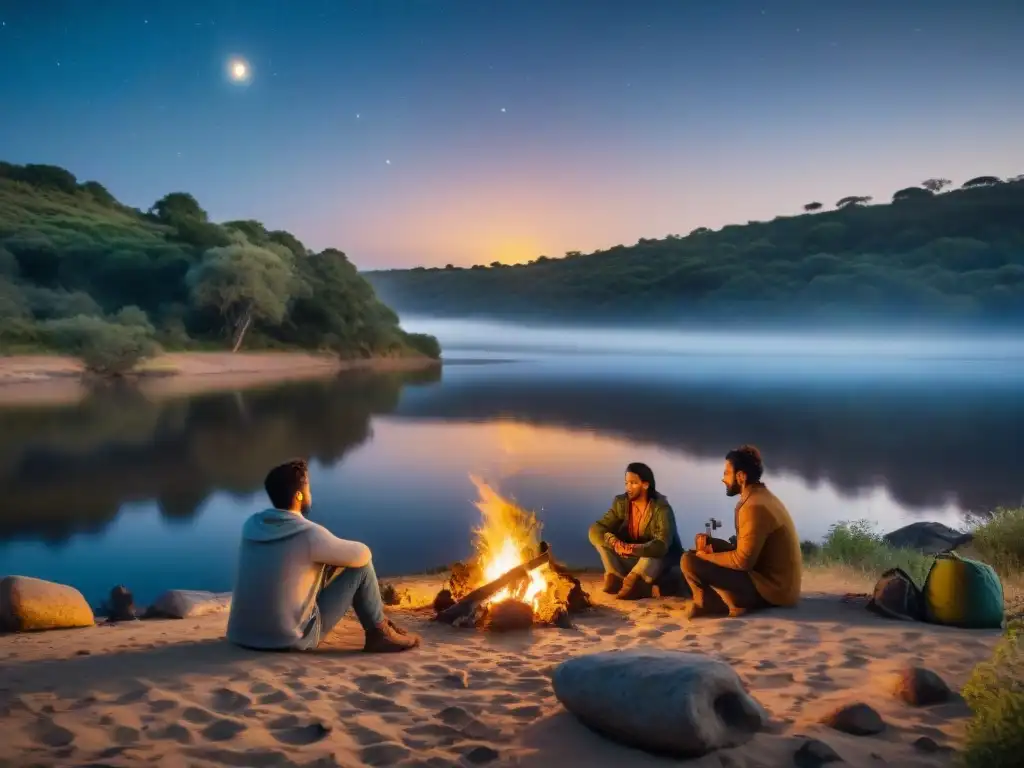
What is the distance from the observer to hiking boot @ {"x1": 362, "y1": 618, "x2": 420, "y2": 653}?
19.1ft

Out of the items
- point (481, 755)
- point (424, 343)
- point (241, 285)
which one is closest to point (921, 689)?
point (481, 755)

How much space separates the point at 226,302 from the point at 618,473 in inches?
1638

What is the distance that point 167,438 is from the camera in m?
25.1

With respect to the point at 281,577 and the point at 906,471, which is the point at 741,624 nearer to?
the point at 281,577

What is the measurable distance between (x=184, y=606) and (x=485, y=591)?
10.1 ft

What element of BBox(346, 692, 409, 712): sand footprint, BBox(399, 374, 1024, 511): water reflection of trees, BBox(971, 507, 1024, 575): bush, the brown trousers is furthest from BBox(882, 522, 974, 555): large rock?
BBox(346, 692, 409, 712): sand footprint

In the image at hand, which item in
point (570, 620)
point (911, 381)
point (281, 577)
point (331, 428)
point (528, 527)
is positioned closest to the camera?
point (281, 577)

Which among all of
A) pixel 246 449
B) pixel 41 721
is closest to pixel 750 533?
pixel 41 721

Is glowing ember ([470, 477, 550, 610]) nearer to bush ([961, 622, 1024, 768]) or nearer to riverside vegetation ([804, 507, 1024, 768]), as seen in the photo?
riverside vegetation ([804, 507, 1024, 768])

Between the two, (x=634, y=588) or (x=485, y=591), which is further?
(x=634, y=588)

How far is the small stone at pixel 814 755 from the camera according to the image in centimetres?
386

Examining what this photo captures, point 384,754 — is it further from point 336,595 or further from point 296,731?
point 336,595

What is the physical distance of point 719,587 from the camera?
A: 6.91 m

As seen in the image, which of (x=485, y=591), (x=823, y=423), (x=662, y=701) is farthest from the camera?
(x=823, y=423)
